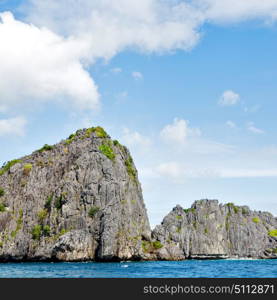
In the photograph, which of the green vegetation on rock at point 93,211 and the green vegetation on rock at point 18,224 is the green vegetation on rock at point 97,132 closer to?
the green vegetation on rock at point 93,211

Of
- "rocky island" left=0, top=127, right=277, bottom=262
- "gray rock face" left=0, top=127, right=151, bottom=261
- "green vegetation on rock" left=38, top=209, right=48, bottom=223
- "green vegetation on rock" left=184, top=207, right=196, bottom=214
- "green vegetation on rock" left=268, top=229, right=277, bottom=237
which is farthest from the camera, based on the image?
"green vegetation on rock" left=268, top=229, right=277, bottom=237

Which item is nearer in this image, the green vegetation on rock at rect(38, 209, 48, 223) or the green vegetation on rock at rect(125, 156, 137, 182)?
the green vegetation on rock at rect(38, 209, 48, 223)

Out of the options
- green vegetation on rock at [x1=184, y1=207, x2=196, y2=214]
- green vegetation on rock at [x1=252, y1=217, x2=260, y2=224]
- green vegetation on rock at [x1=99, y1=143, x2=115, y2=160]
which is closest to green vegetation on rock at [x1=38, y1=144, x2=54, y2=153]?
green vegetation on rock at [x1=99, y1=143, x2=115, y2=160]

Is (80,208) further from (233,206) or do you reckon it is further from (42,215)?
(233,206)

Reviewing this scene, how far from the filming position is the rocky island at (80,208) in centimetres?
10400

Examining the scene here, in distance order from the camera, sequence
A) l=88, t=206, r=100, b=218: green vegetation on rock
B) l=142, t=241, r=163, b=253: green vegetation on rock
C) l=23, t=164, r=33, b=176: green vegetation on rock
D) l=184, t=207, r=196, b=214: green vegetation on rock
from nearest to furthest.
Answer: l=88, t=206, r=100, b=218: green vegetation on rock → l=142, t=241, r=163, b=253: green vegetation on rock → l=23, t=164, r=33, b=176: green vegetation on rock → l=184, t=207, r=196, b=214: green vegetation on rock

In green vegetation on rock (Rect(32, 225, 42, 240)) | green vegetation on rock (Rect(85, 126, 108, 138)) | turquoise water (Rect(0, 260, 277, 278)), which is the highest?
green vegetation on rock (Rect(85, 126, 108, 138))

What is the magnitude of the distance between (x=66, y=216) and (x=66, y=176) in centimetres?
1274

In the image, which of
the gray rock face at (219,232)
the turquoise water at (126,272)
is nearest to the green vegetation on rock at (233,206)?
the gray rock face at (219,232)

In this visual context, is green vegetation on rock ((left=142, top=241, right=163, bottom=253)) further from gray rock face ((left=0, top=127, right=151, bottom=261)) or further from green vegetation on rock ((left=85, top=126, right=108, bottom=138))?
green vegetation on rock ((left=85, top=126, right=108, bottom=138))

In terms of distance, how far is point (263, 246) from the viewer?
540 feet

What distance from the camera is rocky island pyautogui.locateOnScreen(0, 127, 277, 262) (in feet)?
341
